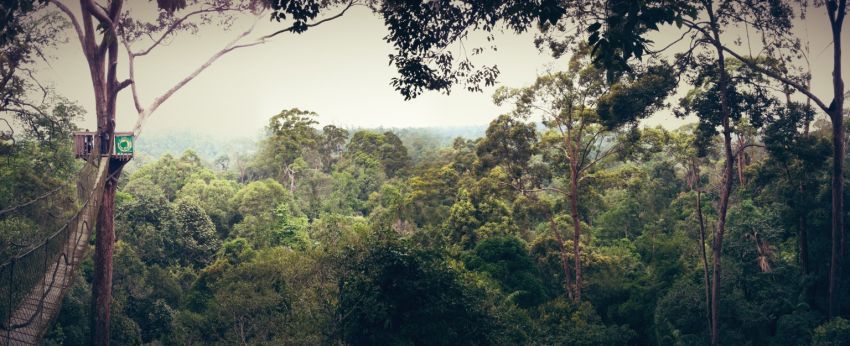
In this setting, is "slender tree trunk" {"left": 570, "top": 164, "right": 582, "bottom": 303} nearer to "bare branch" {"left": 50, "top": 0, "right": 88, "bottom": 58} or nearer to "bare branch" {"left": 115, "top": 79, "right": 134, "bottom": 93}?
"bare branch" {"left": 115, "top": 79, "right": 134, "bottom": 93}

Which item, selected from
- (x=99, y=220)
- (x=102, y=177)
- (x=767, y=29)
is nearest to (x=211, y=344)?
(x=99, y=220)

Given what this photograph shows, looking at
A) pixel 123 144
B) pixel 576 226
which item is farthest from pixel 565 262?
pixel 123 144

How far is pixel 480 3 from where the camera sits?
18.2 ft

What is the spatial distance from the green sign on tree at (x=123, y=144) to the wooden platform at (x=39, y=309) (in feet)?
13.6

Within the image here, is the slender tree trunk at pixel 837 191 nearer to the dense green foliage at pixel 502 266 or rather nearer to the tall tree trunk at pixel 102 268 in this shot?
the dense green foliage at pixel 502 266

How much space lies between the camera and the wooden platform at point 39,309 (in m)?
5.06

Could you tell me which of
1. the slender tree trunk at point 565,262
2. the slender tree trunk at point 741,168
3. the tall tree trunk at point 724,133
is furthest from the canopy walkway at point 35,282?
the slender tree trunk at point 741,168

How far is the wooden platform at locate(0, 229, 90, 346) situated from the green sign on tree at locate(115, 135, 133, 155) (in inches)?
163

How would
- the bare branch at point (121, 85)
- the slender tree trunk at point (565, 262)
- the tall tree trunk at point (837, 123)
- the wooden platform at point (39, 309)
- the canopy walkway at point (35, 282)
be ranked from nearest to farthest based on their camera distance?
the canopy walkway at point (35, 282)
the wooden platform at point (39, 309)
the tall tree trunk at point (837, 123)
the bare branch at point (121, 85)
the slender tree trunk at point (565, 262)

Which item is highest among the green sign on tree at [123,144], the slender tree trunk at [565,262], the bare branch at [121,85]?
the bare branch at [121,85]

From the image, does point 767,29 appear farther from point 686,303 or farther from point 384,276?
point 384,276

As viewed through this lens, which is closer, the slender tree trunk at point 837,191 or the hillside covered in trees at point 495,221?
the hillside covered in trees at point 495,221

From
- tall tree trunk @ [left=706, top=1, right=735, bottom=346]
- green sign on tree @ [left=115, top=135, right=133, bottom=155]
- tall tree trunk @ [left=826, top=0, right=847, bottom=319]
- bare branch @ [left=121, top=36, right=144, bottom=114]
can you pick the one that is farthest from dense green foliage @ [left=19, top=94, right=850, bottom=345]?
bare branch @ [left=121, top=36, right=144, bottom=114]

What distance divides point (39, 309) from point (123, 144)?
570 centimetres
